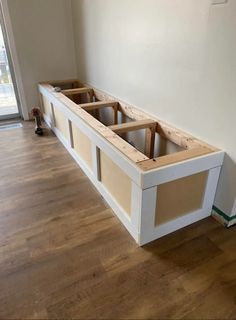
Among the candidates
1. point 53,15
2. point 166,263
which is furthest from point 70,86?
point 166,263

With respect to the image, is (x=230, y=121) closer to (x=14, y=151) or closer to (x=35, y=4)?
(x=14, y=151)

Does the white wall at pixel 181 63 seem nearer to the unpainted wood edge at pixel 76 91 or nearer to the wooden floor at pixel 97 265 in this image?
the wooden floor at pixel 97 265

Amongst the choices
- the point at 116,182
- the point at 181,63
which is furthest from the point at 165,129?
the point at 116,182

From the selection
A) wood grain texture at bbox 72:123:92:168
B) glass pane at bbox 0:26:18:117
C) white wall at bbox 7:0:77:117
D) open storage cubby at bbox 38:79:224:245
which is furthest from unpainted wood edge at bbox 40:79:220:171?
glass pane at bbox 0:26:18:117

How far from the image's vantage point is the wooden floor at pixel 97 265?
1.22 metres

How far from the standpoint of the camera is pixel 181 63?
173cm

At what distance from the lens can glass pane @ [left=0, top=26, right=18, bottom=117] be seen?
3537 millimetres

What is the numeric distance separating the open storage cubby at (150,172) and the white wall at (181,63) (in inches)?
4.2

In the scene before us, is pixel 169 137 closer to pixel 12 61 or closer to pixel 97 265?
pixel 97 265

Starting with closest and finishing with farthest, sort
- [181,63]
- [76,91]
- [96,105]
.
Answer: [181,63], [96,105], [76,91]

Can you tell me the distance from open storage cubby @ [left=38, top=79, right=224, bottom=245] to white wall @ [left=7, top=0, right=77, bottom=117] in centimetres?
160

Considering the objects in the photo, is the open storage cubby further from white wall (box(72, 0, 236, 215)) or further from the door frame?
the door frame

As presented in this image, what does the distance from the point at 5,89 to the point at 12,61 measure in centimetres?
56

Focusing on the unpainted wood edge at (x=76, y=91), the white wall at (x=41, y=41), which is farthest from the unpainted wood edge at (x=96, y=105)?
the white wall at (x=41, y=41)
